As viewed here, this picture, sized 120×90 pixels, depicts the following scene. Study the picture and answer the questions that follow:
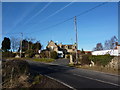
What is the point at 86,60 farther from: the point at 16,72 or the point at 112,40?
the point at 112,40

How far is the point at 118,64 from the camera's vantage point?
1962 centimetres

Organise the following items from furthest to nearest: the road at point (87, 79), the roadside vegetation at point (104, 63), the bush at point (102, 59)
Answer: the bush at point (102, 59), the roadside vegetation at point (104, 63), the road at point (87, 79)

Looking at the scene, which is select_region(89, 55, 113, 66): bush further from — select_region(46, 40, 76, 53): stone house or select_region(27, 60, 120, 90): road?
select_region(46, 40, 76, 53): stone house

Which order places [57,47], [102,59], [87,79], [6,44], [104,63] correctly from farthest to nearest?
[6,44]
[57,47]
[102,59]
[104,63]
[87,79]

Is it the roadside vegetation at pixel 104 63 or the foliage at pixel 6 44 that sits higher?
the foliage at pixel 6 44

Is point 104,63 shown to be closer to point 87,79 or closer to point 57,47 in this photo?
point 87,79

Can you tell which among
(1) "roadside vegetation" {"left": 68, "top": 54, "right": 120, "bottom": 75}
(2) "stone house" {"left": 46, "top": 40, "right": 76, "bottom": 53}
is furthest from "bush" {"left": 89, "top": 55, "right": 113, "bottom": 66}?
(2) "stone house" {"left": 46, "top": 40, "right": 76, "bottom": 53}

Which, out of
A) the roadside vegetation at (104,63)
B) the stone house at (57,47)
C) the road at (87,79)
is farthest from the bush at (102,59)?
the stone house at (57,47)

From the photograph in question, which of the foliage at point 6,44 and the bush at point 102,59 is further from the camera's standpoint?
the foliage at point 6,44

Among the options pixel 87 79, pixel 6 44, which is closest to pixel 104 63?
pixel 87 79

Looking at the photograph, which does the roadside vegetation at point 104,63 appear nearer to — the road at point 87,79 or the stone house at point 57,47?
the road at point 87,79

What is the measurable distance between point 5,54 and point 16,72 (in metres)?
63.0

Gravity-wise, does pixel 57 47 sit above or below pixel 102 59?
above

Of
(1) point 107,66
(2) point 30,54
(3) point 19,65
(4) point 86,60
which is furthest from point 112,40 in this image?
(3) point 19,65
